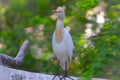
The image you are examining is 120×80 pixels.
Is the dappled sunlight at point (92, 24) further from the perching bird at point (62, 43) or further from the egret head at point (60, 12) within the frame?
the egret head at point (60, 12)

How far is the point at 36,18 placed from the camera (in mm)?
7223

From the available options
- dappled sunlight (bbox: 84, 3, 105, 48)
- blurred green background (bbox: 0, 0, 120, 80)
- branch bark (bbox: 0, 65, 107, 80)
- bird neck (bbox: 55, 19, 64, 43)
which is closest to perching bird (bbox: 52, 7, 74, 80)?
bird neck (bbox: 55, 19, 64, 43)

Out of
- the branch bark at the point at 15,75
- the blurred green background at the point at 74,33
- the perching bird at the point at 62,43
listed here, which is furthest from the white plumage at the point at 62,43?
the branch bark at the point at 15,75

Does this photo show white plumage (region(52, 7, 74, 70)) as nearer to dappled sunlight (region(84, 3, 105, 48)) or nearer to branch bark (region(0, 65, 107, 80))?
branch bark (region(0, 65, 107, 80))

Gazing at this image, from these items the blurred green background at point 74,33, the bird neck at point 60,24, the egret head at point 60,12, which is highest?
the egret head at point 60,12

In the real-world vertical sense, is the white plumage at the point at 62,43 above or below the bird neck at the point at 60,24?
below

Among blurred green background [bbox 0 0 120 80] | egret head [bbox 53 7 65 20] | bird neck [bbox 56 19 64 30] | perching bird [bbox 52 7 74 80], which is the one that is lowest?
blurred green background [bbox 0 0 120 80]

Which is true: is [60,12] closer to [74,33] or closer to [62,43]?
[62,43]

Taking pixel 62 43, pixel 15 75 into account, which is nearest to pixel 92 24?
pixel 62 43

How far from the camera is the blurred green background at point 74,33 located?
4176mm

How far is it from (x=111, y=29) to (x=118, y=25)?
68 millimetres

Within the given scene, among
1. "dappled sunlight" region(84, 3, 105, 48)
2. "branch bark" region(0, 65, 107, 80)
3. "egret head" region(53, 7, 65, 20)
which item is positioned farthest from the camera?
"dappled sunlight" region(84, 3, 105, 48)

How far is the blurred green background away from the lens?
4176 millimetres

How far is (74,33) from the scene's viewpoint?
19.8 feet
